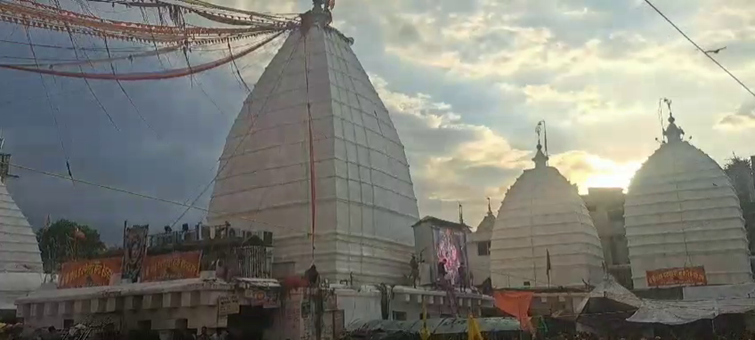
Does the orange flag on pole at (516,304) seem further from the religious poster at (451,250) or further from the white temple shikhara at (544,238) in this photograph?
the white temple shikhara at (544,238)

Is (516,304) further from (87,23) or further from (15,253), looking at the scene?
(15,253)

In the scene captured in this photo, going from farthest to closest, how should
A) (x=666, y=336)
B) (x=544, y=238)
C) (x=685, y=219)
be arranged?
(x=544, y=238) < (x=685, y=219) < (x=666, y=336)

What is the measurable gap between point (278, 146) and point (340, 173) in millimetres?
3596

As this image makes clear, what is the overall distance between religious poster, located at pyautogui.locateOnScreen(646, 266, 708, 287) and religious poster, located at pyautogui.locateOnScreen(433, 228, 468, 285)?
10812 millimetres

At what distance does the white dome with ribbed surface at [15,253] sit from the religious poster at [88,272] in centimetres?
1106

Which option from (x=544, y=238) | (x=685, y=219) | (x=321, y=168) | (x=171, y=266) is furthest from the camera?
(x=544, y=238)

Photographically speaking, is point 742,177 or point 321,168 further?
point 742,177

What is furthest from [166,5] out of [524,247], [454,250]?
[524,247]

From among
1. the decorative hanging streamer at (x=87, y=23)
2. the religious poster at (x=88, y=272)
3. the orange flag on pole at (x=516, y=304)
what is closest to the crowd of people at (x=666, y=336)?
the orange flag on pole at (x=516, y=304)

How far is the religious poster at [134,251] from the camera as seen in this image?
25.0 m

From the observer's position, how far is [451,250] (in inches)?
1291

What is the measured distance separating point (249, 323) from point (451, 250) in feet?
37.2

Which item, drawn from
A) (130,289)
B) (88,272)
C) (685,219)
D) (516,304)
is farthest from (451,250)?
(88,272)

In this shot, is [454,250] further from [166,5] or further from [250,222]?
[166,5]
